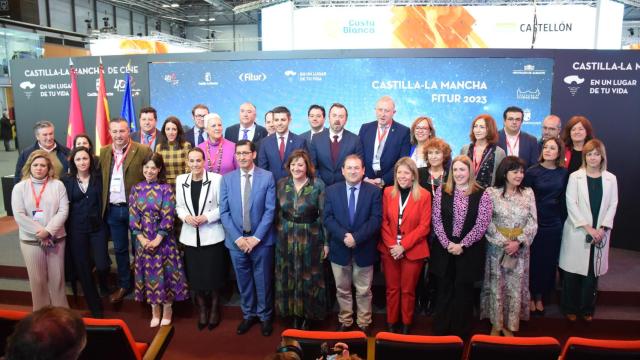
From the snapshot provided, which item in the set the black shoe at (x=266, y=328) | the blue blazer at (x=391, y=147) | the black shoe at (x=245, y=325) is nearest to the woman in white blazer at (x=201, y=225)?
the black shoe at (x=245, y=325)

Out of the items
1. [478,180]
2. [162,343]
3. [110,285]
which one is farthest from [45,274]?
[478,180]

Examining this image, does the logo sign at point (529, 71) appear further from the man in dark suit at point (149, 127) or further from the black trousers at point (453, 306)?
the man in dark suit at point (149, 127)

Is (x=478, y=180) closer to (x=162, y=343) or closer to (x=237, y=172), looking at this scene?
(x=237, y=172)

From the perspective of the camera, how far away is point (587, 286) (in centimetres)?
356

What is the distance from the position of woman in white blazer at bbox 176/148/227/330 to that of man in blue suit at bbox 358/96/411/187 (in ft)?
4.73

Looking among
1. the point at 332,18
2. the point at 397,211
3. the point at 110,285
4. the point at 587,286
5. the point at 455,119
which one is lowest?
the point at 110,285

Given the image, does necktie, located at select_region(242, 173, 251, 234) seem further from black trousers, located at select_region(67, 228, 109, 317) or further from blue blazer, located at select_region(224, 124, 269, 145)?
black trousers, located at select_region(67, 228, 109, 317)

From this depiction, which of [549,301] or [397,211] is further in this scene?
[549,301]

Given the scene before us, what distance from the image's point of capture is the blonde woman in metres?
3.40

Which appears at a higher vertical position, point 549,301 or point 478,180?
point 478,180

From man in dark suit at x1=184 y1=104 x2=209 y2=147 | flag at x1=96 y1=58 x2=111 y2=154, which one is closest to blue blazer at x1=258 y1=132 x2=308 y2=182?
man in dark suit at x1=184 y1=104 x2=209 y2=147

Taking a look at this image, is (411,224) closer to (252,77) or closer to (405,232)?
(405,232)

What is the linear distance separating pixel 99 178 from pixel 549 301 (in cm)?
417

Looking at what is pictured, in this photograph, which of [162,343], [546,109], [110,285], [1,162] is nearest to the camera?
[162,343]
